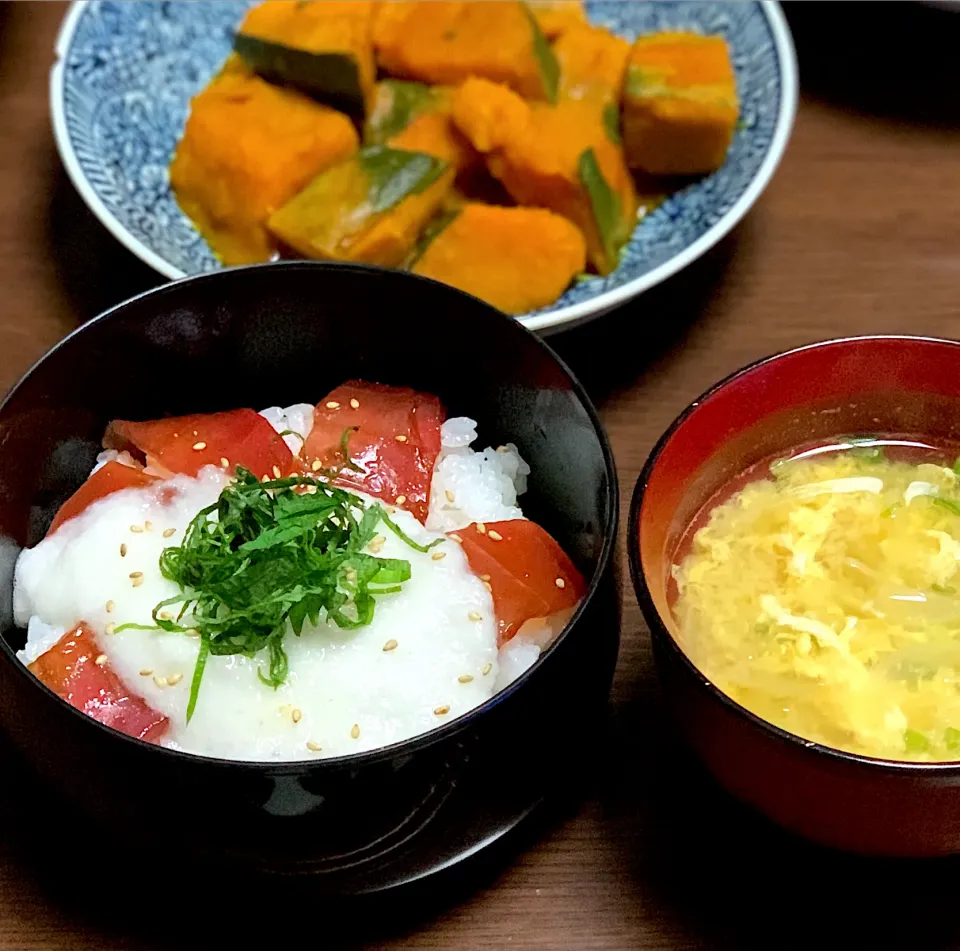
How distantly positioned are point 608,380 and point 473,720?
29.1 inches

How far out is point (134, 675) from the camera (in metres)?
1.06

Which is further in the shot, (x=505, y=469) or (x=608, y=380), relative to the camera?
(x=608, y=380)

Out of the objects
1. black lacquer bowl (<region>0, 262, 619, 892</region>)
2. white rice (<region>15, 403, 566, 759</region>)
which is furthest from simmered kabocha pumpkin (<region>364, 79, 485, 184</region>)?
white rice (<region>15, 403, 566, 759</region>)

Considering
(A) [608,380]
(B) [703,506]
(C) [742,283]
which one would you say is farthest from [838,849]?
(C) [742,283]

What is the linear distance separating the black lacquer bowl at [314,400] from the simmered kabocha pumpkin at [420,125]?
540 millimetres

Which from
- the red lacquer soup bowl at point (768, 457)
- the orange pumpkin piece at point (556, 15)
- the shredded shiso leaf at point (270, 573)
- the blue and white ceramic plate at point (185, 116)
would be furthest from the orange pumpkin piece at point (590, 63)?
the shredded shiso leaf at point (270, 573)

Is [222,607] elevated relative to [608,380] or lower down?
elevated

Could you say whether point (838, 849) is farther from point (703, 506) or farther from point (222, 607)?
point (222, 607)

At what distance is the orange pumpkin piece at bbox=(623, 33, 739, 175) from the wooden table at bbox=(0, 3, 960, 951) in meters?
0.14

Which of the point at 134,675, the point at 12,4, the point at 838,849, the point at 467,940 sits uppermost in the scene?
the point at 12,4

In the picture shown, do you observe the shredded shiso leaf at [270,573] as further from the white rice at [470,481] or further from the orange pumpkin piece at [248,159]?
the orange pumpkin piece at [248,159]

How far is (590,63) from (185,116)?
0.66m

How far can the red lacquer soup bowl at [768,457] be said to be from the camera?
877mm

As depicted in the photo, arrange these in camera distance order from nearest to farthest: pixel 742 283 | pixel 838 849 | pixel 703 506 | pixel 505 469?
pixel 838 849, pixel 703 506, pixel 505 469, pixel 742 283
